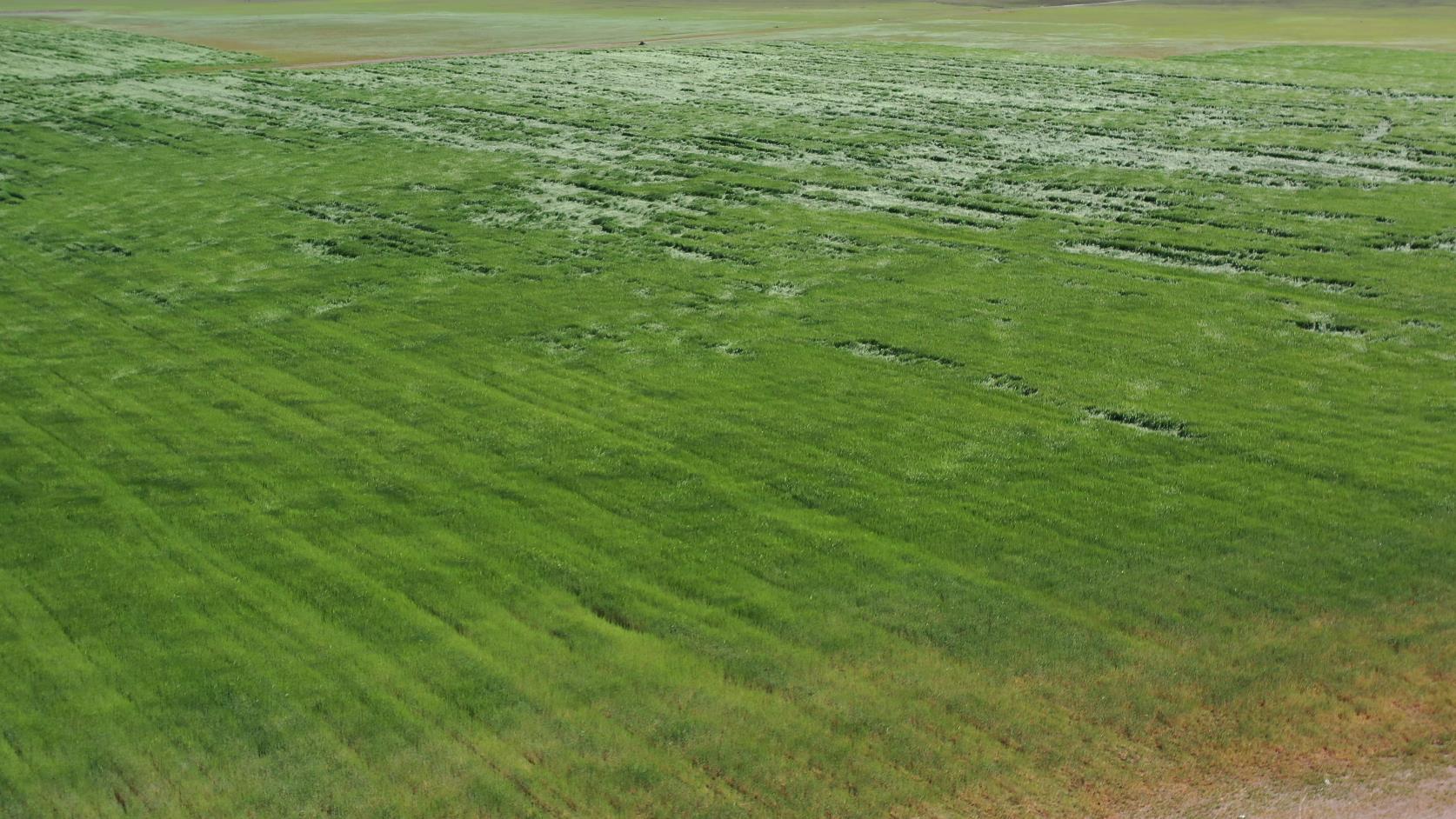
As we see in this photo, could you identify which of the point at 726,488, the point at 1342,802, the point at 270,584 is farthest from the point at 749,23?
the point at 1342,802

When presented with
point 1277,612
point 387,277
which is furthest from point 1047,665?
point 387,277

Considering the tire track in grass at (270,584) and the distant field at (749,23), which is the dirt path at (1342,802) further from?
the distant field at (749,23)

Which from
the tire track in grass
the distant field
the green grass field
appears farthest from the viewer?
the distant field

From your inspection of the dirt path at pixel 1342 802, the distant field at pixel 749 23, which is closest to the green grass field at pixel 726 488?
the dirt path at pixel 1342 802

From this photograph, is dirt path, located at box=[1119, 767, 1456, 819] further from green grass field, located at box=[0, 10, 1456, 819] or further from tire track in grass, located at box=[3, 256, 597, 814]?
tire track in grass, located at box=[3, 256, 597, 814]

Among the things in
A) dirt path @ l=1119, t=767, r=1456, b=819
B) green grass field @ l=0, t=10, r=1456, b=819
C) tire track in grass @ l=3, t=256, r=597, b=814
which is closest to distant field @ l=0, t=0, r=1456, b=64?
green grass field @ l=0, t=10, r=1456, b=819

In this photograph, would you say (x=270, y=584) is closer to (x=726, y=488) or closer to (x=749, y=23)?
(x=726, y=488)

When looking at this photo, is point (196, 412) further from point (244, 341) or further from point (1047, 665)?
point (1047, 665)
